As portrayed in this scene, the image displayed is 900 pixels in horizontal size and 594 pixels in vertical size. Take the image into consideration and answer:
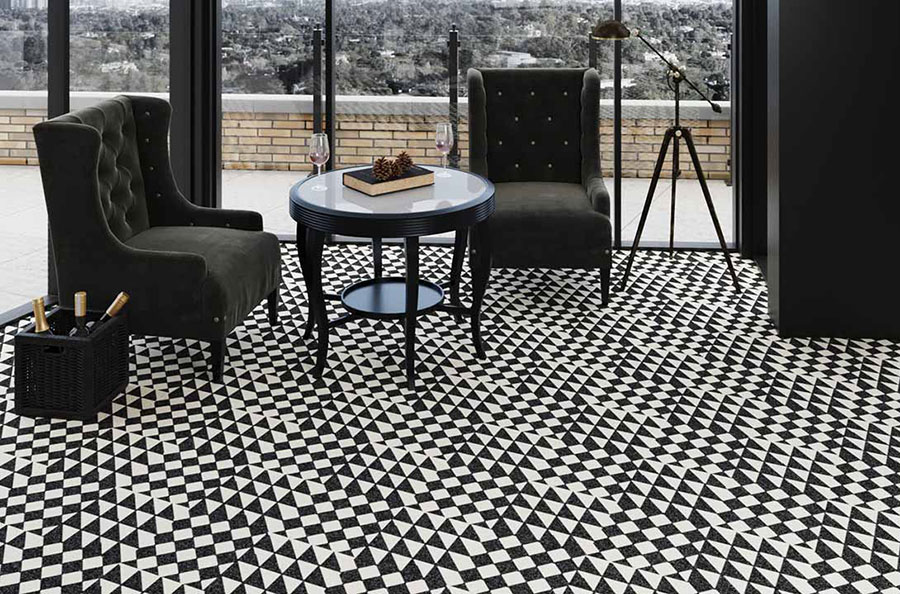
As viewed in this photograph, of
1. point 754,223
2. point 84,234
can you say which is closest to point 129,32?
point 84,234

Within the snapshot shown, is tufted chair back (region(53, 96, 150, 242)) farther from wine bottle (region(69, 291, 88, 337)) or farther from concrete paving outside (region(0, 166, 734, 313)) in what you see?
concrete paving outside (region(0, 166, 734, 313))

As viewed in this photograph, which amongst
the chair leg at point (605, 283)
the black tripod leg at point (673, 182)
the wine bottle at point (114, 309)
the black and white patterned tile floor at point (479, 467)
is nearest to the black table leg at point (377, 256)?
the black and white patterned tile floor at point (479, 467)

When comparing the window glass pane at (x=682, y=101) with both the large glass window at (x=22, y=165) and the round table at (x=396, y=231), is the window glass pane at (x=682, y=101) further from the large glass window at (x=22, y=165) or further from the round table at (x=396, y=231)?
the large glass window at (x=22, y=165)

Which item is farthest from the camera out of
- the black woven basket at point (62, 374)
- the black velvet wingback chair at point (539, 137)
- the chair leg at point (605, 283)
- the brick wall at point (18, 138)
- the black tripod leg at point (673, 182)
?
the black tripod leg at point (673, 182)

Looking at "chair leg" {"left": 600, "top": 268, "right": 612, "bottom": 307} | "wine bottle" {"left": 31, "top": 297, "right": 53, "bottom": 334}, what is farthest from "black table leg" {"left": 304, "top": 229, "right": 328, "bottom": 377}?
"chair leg" {"left": 600, "top": 268, "right": 612, "bottom": 307}

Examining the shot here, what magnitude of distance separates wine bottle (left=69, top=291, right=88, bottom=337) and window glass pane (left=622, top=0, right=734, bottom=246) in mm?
3652

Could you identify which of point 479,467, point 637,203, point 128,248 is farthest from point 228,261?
point 637,203

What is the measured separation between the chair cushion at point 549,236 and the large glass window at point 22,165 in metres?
2.43

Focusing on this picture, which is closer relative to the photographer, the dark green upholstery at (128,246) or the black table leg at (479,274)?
the dark green upholstery at (128,246)

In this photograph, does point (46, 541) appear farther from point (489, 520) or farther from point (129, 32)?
point (129, 32)

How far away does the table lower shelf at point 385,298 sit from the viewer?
15.9 feet

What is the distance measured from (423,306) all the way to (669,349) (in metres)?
1.19

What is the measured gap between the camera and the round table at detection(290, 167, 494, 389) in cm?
441

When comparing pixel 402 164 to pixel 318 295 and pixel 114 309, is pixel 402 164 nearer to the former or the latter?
pixel 318 295
